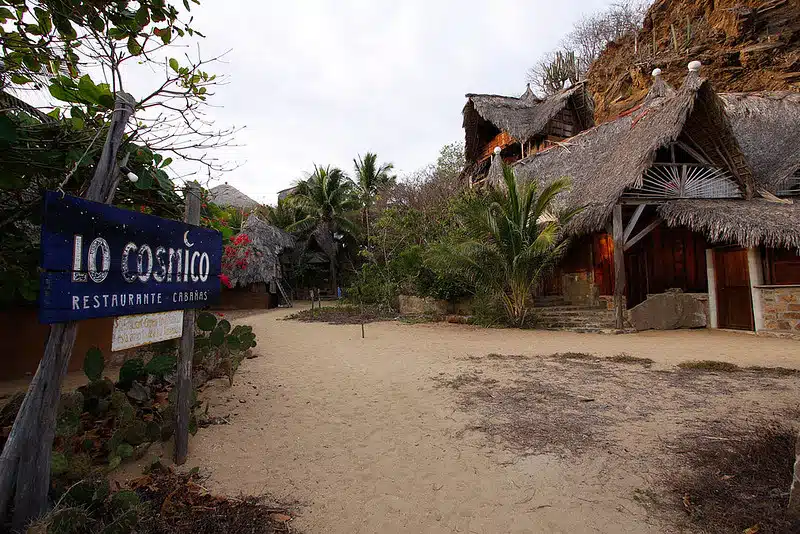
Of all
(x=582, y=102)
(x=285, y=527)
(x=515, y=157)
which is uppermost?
(x=582, y=102)

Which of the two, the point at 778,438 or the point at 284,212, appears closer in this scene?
the point at 778,438

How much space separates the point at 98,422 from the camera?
2.90m

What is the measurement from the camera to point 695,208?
8.20 meters

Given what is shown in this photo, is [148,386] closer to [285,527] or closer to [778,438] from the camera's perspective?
[285,527]

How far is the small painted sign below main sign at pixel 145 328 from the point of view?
2.07 metres

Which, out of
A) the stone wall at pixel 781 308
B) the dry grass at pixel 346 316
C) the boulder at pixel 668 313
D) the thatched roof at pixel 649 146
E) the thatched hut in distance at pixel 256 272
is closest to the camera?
the stone wall at pixel 781 308

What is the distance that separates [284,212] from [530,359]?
59.9 ft

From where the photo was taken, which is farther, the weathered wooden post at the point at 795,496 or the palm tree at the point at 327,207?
the palm tree at the point at 327,207

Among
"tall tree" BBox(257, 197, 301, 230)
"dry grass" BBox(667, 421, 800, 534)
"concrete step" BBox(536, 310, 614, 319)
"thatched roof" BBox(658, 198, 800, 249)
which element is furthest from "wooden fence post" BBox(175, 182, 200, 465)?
"tall tree" BBox(257, 197, 301, 230)

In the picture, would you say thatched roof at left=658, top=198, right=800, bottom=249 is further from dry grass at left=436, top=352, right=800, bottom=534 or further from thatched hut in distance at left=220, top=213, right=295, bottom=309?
thatched hut in distance at left=220, top=213, right=295, bottom=309

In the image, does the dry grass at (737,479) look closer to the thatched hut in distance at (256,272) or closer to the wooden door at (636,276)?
the wooden door at (636,276)

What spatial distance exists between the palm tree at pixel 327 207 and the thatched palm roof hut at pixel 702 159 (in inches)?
444

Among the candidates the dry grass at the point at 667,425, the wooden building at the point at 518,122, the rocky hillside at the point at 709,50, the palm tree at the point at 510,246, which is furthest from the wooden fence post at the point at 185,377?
the rocky hillside at the point at 709,50

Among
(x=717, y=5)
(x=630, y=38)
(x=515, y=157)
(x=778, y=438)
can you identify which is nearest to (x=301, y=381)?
(x=778, y=438)
